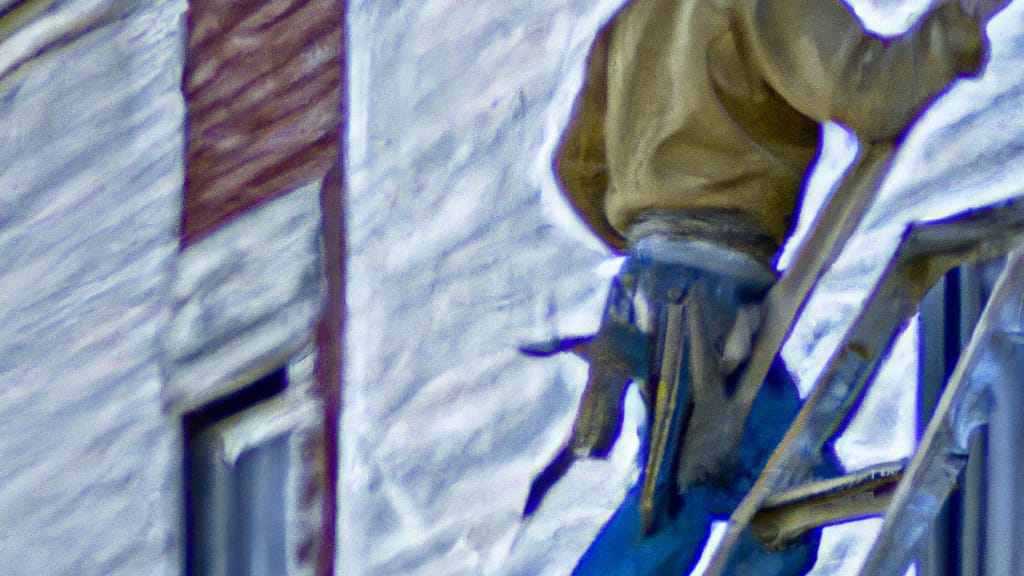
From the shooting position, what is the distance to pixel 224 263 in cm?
203

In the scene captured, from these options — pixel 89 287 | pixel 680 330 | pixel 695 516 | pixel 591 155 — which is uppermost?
pixel 89 287

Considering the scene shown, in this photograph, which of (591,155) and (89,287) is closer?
(591,155)

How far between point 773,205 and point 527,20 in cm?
61

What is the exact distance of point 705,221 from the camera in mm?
1303

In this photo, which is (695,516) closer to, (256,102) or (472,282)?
(472,282)

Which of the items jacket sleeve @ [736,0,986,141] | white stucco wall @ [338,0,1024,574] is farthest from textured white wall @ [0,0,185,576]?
jacket sleeve @ [736,0,986,141]

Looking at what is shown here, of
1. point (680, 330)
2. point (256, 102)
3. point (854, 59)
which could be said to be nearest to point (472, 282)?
point (256, 102)

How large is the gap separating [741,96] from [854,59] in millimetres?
86

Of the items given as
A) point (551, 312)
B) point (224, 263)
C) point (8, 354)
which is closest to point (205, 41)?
point (224, 263)

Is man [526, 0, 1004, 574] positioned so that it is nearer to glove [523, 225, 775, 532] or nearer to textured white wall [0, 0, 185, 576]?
glove [523, 225, 775, 532]

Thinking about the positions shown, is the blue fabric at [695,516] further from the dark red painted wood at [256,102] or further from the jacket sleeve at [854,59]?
the dark red painted wood at [256,102]

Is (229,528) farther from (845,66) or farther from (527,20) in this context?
(845,66)

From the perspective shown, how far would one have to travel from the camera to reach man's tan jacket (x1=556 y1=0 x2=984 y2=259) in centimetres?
123

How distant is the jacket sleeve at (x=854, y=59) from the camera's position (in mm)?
1213
